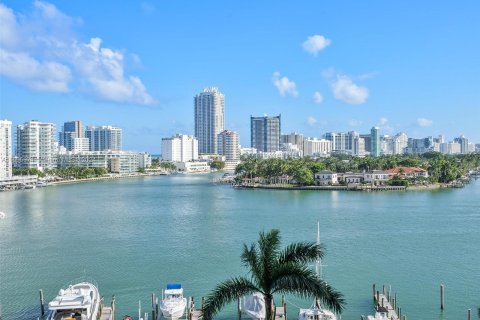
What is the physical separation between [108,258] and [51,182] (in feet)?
178

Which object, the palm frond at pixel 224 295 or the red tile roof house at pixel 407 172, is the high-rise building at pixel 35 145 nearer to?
the red tile roof house at pixel 407 172

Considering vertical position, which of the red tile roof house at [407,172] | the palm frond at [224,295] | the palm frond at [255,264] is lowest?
the palm frond at [224,295]

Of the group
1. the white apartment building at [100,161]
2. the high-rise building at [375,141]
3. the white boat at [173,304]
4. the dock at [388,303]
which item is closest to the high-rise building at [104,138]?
the white apartment building at [100,161]

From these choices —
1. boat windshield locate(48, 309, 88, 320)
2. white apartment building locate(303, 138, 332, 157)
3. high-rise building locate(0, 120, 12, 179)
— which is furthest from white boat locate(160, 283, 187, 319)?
white apartment building locate(303, 138, 332, 157)

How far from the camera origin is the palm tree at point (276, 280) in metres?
6.38

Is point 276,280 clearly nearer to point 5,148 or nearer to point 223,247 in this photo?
point 223,247

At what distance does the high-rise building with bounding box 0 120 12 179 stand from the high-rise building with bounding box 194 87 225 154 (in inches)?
3251

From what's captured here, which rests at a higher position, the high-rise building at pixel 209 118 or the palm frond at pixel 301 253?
the high-rise building at pixel 209 118

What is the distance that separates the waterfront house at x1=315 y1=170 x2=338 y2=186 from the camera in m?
52.1

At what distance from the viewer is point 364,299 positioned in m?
13.4

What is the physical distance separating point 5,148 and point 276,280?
68.0 meters

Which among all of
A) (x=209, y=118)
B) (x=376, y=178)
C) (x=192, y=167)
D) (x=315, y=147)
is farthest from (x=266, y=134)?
(x=376, y=178)

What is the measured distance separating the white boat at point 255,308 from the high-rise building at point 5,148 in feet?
198

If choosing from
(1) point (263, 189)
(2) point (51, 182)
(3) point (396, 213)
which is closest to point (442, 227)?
(3) point (396, 213)
